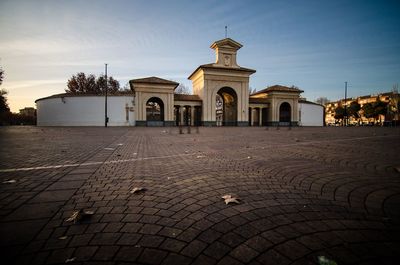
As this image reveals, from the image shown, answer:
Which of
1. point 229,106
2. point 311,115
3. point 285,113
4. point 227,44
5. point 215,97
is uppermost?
point 227,44

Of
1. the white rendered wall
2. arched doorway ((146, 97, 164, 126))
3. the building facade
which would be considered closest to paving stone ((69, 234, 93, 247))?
the building facade

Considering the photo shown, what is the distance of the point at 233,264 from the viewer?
1.42 m

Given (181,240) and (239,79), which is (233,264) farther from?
(239,79)

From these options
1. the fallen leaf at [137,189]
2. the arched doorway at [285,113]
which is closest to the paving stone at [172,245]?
the fallen leaf at [137,189]

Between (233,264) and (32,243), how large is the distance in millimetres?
1649

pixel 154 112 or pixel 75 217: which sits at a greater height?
pixel 154 112

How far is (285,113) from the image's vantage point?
152 feet

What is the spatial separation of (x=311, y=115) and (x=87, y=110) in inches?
1990

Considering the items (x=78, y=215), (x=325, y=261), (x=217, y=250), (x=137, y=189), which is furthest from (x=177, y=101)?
(x=325, y=261)

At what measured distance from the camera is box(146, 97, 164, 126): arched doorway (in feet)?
121

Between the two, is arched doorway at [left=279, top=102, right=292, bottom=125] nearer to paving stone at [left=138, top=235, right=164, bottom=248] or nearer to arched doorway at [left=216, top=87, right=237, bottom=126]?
arched doorway at [left=216, top=87, right=237, bottom=126]

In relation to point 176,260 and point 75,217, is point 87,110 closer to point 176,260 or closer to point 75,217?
point 75,217

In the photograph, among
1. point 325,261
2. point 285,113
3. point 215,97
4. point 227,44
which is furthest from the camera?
point 285,113

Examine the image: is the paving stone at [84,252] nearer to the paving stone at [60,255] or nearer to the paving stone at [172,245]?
the paving stone at [60,255]
